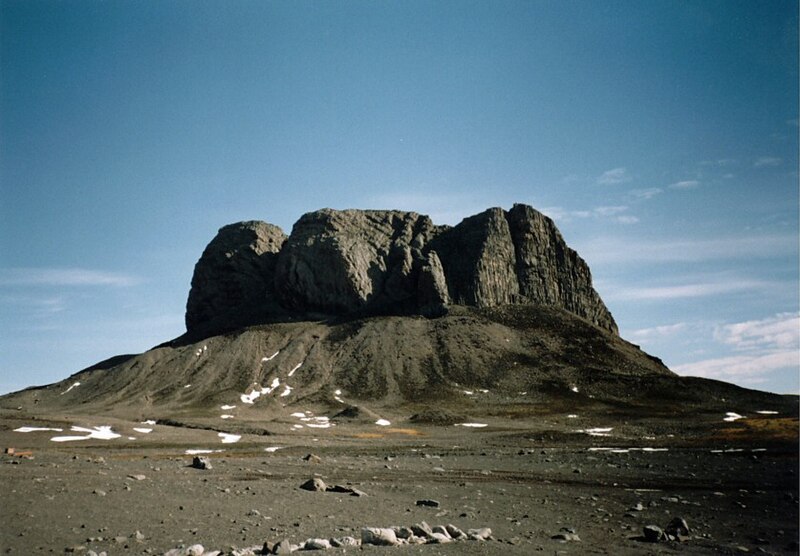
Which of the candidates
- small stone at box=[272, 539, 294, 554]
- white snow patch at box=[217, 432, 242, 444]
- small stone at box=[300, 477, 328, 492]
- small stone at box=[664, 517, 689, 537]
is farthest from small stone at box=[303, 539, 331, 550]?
white snow patch at box=[217, 432, 242, 444]

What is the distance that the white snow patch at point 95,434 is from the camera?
68188mm

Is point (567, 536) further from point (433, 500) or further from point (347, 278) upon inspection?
point (347, 278)

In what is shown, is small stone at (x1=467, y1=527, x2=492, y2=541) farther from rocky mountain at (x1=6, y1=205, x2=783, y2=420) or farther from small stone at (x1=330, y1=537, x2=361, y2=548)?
rocky mountain at (x1=6, y1=205, x2=783, y2=420)

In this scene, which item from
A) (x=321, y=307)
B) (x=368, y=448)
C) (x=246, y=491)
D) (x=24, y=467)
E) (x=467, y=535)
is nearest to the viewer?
(x=467, y=535)

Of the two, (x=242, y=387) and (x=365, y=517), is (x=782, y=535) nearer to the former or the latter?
(x=365, y=517)

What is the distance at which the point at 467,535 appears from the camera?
19.4 m

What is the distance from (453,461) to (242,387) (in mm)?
101344

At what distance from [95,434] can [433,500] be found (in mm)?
59205

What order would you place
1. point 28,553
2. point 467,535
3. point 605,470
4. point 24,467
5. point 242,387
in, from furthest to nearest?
point 242,387
point 605,470
point 24,467
point 467,535
point 28,553

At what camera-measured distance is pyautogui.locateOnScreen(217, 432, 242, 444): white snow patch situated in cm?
7184

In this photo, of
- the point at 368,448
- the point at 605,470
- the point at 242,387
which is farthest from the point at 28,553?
the point at 242,387

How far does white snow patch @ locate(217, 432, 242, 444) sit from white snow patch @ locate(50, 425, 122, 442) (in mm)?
11885

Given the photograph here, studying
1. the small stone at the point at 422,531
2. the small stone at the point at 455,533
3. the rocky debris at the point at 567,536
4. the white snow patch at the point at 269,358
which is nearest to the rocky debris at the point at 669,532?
the rocky debris at the point at 567,536

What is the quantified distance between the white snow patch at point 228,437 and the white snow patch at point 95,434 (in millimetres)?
11885
